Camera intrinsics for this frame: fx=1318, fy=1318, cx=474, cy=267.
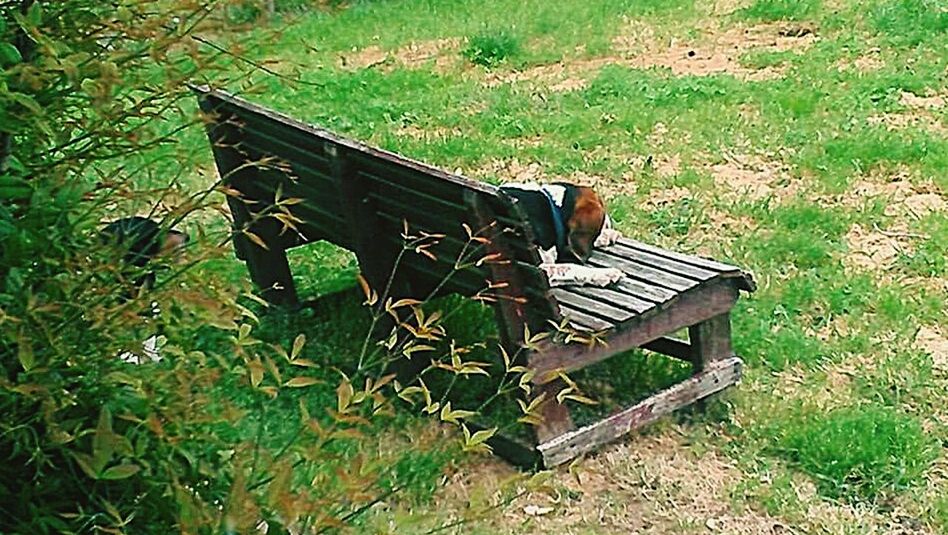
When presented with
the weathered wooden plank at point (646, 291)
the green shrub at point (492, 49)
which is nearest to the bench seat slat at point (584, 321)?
the weathered wooden plank at point (646, 291)

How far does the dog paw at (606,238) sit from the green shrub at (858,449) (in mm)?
992

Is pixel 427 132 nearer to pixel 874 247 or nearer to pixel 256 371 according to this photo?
pixel 874 247

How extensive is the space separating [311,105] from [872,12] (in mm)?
4614

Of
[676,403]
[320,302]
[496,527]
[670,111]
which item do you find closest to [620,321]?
[676,403]

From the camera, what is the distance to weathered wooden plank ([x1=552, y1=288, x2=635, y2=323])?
4.35m

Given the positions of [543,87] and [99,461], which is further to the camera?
[543,87]

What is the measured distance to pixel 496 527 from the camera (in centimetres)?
402

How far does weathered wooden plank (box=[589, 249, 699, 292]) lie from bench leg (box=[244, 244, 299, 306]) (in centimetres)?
Result: 154

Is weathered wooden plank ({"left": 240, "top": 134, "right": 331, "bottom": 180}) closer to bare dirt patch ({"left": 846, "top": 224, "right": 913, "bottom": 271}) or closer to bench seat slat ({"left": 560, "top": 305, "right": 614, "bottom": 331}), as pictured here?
bench seat slat ({"left": 560, "top": 305, "right": 614, "bottom": 331})

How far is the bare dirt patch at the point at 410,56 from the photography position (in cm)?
1115

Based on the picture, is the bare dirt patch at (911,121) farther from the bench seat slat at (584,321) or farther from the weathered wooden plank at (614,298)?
the bench seat slat at (584,321)

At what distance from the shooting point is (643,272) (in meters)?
4.76

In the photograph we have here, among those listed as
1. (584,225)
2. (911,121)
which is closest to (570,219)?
(584,225)

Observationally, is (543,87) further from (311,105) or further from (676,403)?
(676,403)
